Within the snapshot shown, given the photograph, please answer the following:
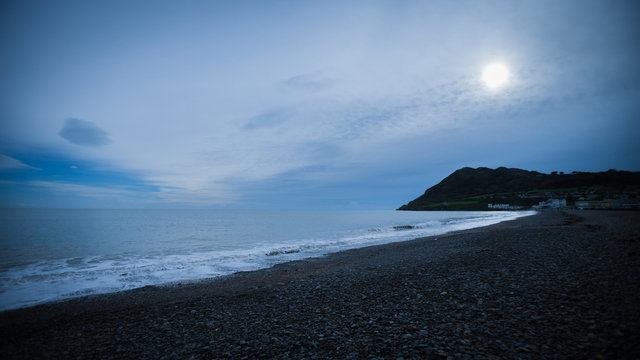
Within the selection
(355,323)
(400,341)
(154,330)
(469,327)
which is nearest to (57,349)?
(154,330)

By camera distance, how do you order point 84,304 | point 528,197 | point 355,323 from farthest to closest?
point 528,197 → point 84,304 → point 355,323

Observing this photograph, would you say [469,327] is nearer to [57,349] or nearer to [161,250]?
[57,349]

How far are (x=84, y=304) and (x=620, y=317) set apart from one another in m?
19.2

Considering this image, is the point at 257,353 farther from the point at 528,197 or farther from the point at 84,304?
the point at 528,197

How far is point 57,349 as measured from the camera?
7773 millimetres

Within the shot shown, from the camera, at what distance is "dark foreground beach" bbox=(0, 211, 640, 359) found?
219 inches

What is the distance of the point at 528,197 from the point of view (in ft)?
528

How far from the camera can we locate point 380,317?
762cm

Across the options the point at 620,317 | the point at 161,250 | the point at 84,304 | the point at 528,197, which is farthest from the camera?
the point at 528,197

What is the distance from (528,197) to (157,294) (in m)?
203

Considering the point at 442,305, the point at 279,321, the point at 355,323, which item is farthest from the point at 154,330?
the point at 442,305

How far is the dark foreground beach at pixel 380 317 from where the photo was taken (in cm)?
557

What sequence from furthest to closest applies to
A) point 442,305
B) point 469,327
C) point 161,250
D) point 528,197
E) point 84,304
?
1. point 528,197
2. point 161,250
3. point 84,304
4. point 442,305
5. point 469,327

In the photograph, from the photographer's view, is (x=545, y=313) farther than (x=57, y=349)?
No
